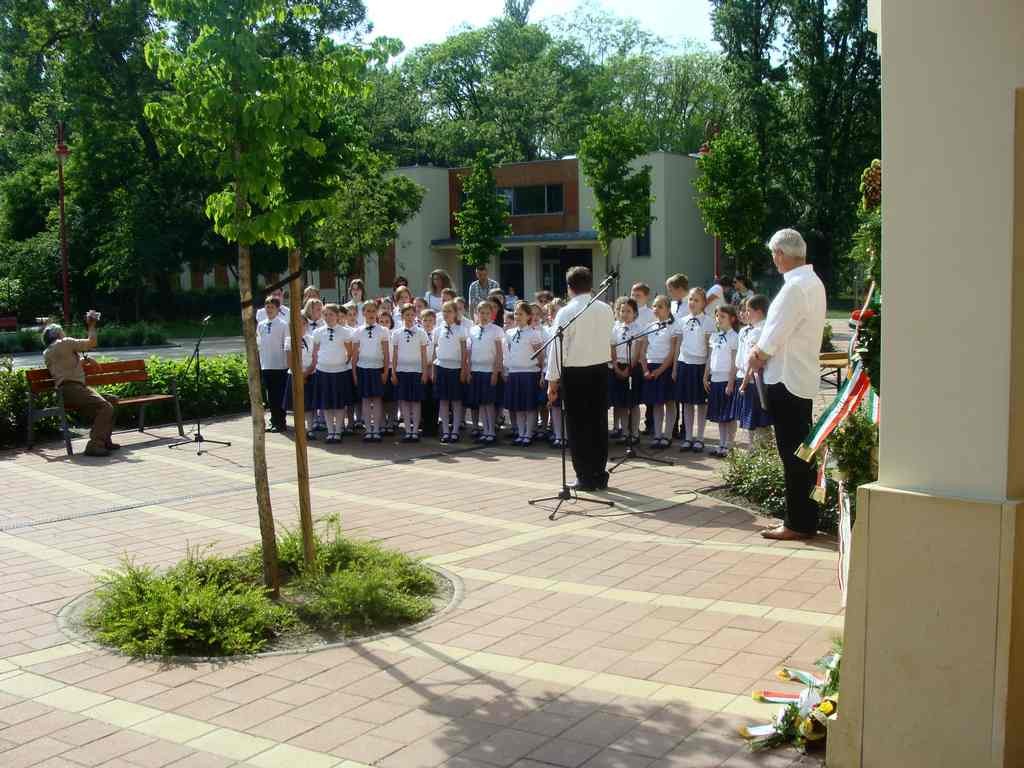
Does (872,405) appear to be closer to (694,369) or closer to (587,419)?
(587,419)

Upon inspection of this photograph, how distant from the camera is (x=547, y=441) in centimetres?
1363

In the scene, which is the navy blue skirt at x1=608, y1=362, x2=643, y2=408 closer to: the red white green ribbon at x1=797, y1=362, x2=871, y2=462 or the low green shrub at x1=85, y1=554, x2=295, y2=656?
the red white green ribbon at x1=797, y1=362, x2=871, y2=462


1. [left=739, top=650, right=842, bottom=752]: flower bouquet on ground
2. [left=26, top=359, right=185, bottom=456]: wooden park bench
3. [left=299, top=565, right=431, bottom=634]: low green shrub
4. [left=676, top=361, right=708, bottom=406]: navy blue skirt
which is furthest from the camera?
[left=26, top=359, right=185, bottom=456]: wooden park bench

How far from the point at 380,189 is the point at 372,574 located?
3583 cm

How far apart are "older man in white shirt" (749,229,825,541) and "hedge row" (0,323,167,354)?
3006cm

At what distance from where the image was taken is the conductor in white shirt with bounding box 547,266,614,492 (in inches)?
400

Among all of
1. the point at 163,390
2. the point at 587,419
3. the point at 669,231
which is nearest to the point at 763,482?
the point at 587,419

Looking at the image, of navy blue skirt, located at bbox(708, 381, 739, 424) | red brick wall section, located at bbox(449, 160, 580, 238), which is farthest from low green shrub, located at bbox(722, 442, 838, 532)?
red brick wall section, located at bbox(449, 160, 580, 238)

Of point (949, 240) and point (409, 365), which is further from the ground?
point (949, 240)

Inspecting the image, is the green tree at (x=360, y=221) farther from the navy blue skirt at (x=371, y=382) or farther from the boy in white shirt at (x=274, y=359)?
the navy blue skirt at (x=371, y=382)

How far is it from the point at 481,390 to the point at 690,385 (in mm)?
2719

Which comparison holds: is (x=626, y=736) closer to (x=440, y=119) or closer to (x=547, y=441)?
(x=547, y=441)

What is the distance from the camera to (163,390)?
1570 cm

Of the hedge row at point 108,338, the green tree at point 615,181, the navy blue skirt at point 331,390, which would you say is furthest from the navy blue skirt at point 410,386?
the green tree at point 615,181
